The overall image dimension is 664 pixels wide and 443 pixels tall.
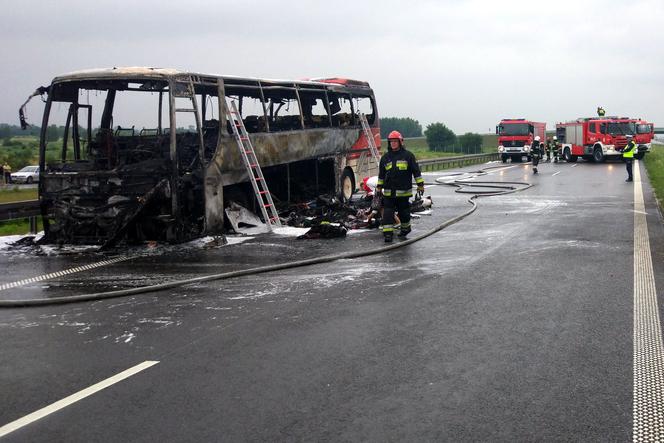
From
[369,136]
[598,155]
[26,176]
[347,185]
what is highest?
[369,136]

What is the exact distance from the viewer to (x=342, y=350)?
17.7 feet

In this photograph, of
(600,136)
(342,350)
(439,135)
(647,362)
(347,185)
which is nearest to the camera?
(647,362)

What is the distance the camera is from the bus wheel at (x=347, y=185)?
18.9 m

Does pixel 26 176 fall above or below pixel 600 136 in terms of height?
below

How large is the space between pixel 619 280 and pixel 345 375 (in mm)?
4475

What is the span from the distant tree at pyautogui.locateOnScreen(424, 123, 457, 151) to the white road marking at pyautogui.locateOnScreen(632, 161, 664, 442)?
9190 cm

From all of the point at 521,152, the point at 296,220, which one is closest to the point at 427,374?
the point at 296,220

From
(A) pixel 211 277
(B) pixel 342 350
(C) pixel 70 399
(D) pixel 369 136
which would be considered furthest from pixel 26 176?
(C) pixel 70 399

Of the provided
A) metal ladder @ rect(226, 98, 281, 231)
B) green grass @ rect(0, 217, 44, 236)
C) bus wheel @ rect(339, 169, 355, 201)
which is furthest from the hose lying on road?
green grass @ rect(0, 217, 44, 236)

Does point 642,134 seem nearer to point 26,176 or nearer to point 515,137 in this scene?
point 515,137

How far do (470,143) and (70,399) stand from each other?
8390 cm

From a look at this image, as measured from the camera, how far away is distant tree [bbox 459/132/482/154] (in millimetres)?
82312

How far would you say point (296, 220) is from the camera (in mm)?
14812

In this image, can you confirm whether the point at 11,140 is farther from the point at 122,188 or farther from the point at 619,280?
the point at 619,280
